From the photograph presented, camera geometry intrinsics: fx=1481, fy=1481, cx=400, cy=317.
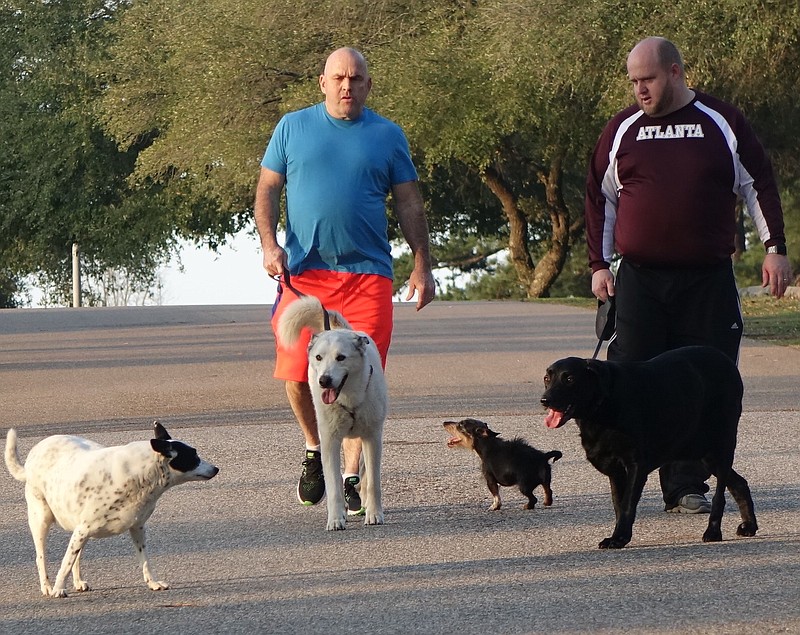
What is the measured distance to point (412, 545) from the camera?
6.49 m

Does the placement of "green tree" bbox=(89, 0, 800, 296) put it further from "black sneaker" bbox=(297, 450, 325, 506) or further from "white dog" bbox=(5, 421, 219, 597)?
"white dog" bbox=(5, 421, 219, 597)

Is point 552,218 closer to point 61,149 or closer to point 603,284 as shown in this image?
point 61,149

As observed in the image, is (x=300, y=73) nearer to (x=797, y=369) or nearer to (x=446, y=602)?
(x=797, y=369)

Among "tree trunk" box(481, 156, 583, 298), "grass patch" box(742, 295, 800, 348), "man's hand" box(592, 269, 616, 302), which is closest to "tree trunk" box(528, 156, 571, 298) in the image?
"tree trunk" box(481, 156, 583, 298)

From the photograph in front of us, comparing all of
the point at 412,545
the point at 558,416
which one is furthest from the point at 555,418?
the point at 412,545

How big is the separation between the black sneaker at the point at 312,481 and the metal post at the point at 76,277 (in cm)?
3834

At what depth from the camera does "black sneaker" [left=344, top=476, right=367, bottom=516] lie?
24.3ft

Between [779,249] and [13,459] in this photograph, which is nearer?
[13,459]

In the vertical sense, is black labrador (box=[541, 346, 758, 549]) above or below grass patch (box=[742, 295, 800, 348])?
above

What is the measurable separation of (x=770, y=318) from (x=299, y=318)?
16472mm

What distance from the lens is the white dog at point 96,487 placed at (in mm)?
5426

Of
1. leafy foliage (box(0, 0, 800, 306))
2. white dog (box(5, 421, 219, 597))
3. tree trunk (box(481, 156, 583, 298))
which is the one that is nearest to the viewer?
white dog (box(5, 421, 219, 597))

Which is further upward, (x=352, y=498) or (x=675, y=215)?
(x=675, y=215)

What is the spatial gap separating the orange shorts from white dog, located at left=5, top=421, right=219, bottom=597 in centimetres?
190
